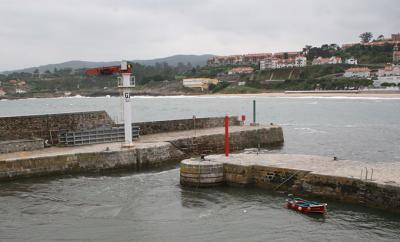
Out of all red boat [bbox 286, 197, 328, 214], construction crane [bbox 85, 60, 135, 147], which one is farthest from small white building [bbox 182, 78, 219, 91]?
red boat [bbox 286, 197, 328, 214]

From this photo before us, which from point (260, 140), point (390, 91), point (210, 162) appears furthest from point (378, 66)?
point (210, 162)

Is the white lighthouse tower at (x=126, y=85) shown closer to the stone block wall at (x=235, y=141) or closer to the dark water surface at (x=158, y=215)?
the dark water surface at (x=158, y=215)

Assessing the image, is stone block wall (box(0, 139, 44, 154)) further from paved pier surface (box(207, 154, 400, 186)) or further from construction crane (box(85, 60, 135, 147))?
paved pier surface (box(207, 154, 400, 186))

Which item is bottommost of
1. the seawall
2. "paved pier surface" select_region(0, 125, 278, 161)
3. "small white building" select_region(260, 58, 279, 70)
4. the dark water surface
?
the dark water surface

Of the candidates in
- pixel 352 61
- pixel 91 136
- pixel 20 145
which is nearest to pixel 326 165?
pixel 91 136

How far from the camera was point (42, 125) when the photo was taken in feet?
74.8

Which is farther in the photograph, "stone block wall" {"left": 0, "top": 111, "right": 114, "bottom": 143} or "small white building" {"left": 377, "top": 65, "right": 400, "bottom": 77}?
"small white building" {"left": 377, "top": 65, "right": 400, "bottom": 77}

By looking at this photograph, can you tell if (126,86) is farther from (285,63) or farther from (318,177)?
(285,63)

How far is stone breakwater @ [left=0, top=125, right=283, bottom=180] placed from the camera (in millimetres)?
18891

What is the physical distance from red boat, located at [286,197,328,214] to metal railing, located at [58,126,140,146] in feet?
37.1

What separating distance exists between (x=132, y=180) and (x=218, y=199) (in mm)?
4578

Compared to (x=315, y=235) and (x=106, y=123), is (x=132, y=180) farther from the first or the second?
(x=315, y=235)

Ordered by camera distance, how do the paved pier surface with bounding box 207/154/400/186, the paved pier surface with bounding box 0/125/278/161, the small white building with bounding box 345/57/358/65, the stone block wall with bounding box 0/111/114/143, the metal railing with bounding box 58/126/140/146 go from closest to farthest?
the paved pier surface with bounding box 207/154/400/186, the paved pier surface with bounding box 0/125/278/161, the stone block wall with bounding box 0/111/114/143, the metal railing with bounding box 58/126/140/146, the small white building with bounding box 345/57/358/65

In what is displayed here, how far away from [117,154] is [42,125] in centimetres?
478
